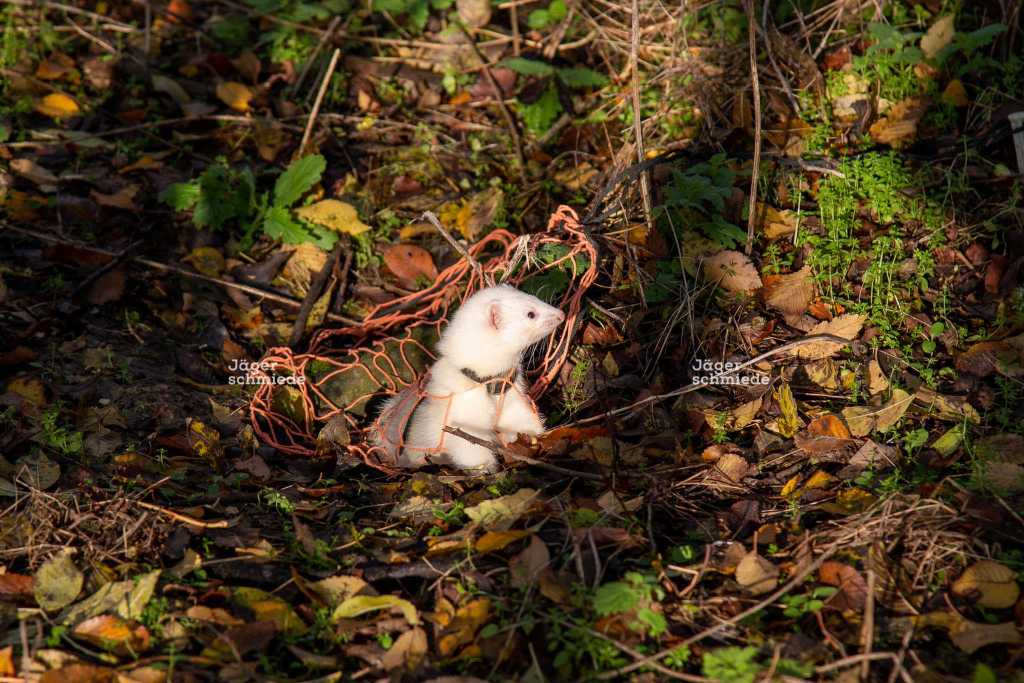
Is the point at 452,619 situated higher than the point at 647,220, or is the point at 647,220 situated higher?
the point at 647,220

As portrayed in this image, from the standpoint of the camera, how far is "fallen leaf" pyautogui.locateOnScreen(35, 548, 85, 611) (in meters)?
3.03

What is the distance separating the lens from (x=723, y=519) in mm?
3432

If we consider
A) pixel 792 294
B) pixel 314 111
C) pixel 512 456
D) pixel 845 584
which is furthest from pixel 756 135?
pixel 314 111

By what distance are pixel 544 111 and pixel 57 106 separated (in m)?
3.37

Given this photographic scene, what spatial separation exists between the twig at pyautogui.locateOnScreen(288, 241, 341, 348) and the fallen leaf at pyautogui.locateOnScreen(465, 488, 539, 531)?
84.0 inches

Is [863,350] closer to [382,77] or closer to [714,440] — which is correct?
[714,440]

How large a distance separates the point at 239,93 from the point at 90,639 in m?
4.39

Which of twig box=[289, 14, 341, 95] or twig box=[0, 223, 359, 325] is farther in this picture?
twig box=[289, 14, 341, 95]

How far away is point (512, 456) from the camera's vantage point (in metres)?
4.06

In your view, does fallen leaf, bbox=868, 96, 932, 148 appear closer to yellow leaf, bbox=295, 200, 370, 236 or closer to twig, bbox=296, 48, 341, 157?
yellow leaf, bbox=295, 200, 370, 236

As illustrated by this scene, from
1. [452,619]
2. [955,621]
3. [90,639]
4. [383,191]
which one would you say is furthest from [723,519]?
[383,191]

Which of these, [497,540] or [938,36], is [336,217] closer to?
[497,540]

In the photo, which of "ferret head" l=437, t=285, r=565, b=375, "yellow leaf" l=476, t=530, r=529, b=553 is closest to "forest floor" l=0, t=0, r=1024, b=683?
"yellow leaf" l=476, t=530, r=529, b=553

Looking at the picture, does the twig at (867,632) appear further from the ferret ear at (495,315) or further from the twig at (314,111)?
the twig at (314,111)
